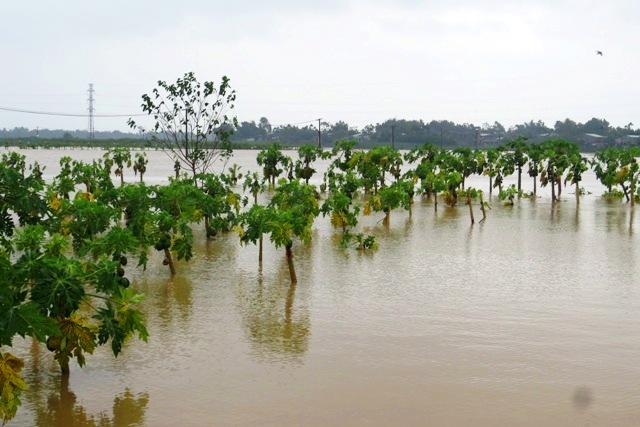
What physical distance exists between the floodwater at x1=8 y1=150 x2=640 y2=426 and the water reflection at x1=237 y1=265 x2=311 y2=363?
33 mm

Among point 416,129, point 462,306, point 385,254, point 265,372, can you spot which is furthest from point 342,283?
point 416,129

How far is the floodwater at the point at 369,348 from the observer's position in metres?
7.94

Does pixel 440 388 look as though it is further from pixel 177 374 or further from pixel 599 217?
pixel 599 217

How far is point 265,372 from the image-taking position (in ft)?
29.7

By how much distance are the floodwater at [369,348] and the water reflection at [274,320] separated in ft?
0.11

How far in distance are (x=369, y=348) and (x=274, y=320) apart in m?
1.89

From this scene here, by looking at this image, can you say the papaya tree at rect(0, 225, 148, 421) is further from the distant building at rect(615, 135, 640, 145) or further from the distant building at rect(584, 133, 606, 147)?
the distant building at rect(584, 133, 606, 147)

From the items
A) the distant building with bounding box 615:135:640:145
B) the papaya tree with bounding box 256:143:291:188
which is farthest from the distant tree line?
A: the papaya tree with bounding box 256:143:291:188

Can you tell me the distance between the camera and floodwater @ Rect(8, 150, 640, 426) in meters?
7.94

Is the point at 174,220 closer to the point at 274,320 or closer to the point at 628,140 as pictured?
the point at 274,320

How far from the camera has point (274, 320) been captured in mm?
11391

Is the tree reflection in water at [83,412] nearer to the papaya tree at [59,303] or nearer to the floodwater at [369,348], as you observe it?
the floodwater at [369,348]

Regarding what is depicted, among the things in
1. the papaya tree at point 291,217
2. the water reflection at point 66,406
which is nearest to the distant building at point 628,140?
the papaya tree at point 291,217

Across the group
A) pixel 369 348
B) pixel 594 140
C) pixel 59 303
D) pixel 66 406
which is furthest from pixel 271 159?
pixel 594 140
